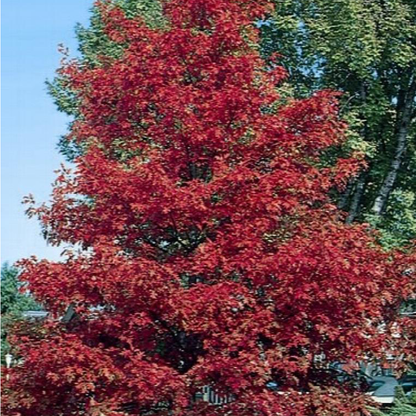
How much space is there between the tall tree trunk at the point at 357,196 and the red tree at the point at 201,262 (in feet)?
18.9

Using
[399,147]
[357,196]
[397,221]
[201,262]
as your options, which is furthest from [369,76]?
[201,262]

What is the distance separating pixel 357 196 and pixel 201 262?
7.63 m

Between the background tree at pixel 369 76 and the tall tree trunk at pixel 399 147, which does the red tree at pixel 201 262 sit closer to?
the background tree at pixel 369 76

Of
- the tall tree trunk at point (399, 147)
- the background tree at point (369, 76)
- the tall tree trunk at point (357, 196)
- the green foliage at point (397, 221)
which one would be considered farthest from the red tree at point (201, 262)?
the tall tree trunk at point (357, 196)

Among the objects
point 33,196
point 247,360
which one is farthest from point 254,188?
point 33,196

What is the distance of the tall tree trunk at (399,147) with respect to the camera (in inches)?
522

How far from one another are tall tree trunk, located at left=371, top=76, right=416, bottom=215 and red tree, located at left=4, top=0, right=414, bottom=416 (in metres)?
5.65

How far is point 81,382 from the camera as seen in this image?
20.9ft

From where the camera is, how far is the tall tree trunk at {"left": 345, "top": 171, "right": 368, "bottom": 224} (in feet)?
44.3

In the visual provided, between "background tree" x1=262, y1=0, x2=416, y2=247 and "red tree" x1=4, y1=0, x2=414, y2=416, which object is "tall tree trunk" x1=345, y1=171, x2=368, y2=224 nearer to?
"background tree" x1=262, y1=0, x2=416, y2=247

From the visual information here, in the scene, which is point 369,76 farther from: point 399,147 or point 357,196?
point 357,196

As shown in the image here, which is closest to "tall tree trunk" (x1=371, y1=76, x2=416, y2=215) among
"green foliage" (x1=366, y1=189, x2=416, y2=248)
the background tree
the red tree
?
the background tree

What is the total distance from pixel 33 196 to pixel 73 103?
24.7 ft

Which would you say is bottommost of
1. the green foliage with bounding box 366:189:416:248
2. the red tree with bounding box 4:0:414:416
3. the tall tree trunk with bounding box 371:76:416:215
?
the red tree with bounding box 4:0:414:416
